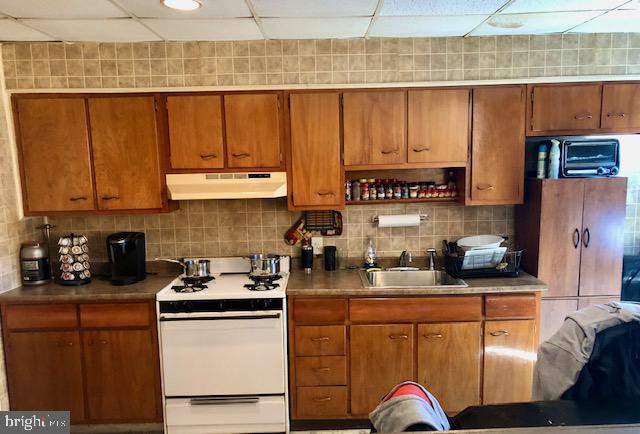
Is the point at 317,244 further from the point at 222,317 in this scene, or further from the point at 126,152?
the point at 126,152

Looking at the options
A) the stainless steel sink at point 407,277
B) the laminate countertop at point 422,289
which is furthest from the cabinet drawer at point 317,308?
the stainless steel sink at point 407,277

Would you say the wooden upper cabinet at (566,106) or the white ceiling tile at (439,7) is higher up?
the white ceiling tile at (439,7)

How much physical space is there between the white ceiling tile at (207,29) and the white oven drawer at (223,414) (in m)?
2.32

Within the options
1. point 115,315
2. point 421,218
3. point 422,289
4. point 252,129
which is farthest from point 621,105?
point 115,315

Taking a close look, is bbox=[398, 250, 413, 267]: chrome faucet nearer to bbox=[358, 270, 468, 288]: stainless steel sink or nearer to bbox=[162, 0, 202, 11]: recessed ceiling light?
bbox=[358, 270, 468, 288]: stainless steel sink

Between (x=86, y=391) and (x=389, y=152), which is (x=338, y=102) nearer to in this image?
(x=389, y=152)

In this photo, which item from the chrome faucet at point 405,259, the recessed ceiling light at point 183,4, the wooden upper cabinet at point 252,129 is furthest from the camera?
the chrome faucet at point 405,259

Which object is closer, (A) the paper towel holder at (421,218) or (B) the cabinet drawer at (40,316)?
(B) the cabinet drawer at (40,316)

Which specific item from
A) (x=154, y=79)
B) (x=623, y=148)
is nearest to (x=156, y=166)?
(x=154, y=79)

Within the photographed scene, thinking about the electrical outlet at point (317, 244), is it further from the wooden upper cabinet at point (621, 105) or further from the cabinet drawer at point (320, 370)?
the wooden upper cabinet at point (621, 105)

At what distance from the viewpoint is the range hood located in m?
2.71

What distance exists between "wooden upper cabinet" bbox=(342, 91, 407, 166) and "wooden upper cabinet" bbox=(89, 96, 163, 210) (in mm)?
1322

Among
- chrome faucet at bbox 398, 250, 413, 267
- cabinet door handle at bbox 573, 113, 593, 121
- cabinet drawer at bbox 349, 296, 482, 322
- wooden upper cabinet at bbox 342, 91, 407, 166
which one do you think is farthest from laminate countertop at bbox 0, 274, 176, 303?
cabinet door handle at bbox 573, 113, 593, 121

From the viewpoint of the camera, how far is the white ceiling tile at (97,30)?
2.32 m
